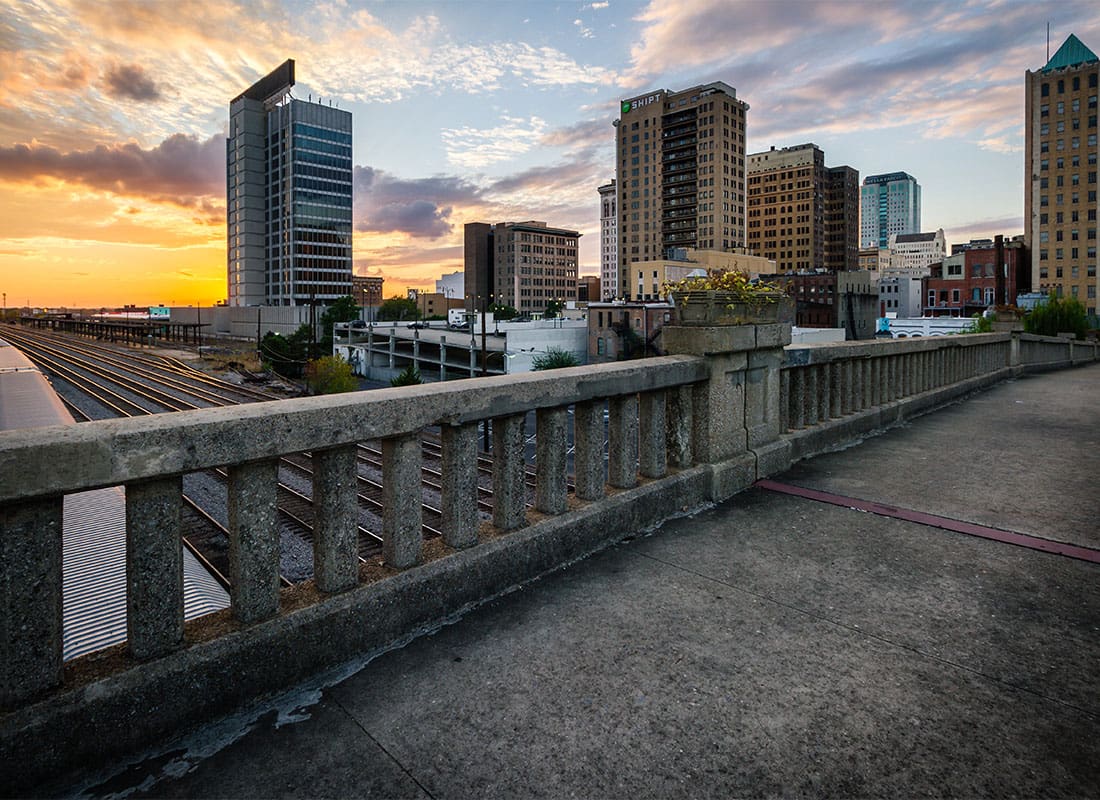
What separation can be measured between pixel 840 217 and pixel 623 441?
566 ft

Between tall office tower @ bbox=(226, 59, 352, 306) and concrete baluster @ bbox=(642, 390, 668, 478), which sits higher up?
tall office tower @ bbox=(226, 59, 352, 306)

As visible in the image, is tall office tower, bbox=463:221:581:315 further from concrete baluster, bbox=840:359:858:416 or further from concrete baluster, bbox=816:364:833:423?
concrete baluster, bbox=816:364:833:423

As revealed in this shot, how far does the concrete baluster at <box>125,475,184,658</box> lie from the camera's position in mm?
2473

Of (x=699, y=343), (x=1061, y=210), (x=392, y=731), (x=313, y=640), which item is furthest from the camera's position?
(x=1061, y=210)

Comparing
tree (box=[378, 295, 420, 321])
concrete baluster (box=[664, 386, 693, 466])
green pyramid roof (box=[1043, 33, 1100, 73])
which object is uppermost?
green pyramid roof (box=[1043, 33, 1100, 73])

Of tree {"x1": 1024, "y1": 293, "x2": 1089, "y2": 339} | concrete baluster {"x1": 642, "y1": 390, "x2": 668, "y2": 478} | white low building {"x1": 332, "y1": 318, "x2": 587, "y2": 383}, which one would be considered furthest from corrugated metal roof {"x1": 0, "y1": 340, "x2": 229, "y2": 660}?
white low building {"x1": 332, "y1": 318, "x2": 587, "y2": 383}

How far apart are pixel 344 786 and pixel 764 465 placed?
477 cm

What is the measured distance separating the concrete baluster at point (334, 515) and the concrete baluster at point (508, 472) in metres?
0.91

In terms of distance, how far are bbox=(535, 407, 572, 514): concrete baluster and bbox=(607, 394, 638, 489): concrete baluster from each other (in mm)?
547

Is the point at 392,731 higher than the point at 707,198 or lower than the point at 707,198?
lower

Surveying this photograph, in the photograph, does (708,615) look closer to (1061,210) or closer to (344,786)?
(344,786)

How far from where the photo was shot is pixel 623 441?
4660mm

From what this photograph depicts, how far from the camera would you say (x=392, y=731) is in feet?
8.43

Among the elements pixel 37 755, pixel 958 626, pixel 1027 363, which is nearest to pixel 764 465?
pixel 958 626
